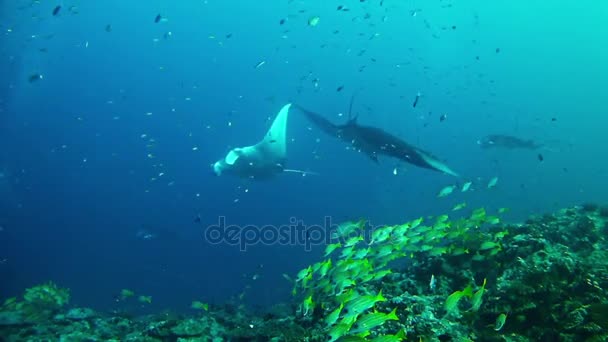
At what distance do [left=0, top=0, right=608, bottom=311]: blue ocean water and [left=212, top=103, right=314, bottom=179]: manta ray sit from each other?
2.57 meters

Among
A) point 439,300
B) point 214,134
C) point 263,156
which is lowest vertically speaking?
point 439,300

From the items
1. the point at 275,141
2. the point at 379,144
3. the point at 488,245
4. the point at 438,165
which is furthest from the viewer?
the point at 275,141

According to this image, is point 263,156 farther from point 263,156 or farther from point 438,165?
point 438,165

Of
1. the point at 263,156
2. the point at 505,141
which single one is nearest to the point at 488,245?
the point at 263,156

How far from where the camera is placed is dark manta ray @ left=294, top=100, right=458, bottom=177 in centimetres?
908

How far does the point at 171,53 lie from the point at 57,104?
111 ft

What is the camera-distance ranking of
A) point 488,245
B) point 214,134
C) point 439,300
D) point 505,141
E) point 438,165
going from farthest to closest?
1. point 214,134
2. point 505,141
3. point 438,165
4. point 488,245
5. point 439,300

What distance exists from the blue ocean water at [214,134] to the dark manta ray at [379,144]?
1.46 metres

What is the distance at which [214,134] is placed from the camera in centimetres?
6088

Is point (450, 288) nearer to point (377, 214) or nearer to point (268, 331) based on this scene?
point (268, 331)

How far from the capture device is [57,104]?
81875 millimetres

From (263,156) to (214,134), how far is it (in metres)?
47.0

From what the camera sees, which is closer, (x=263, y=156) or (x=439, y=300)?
(x=439, y=300)

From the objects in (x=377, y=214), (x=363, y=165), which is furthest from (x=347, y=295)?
(x=363, y=165)
